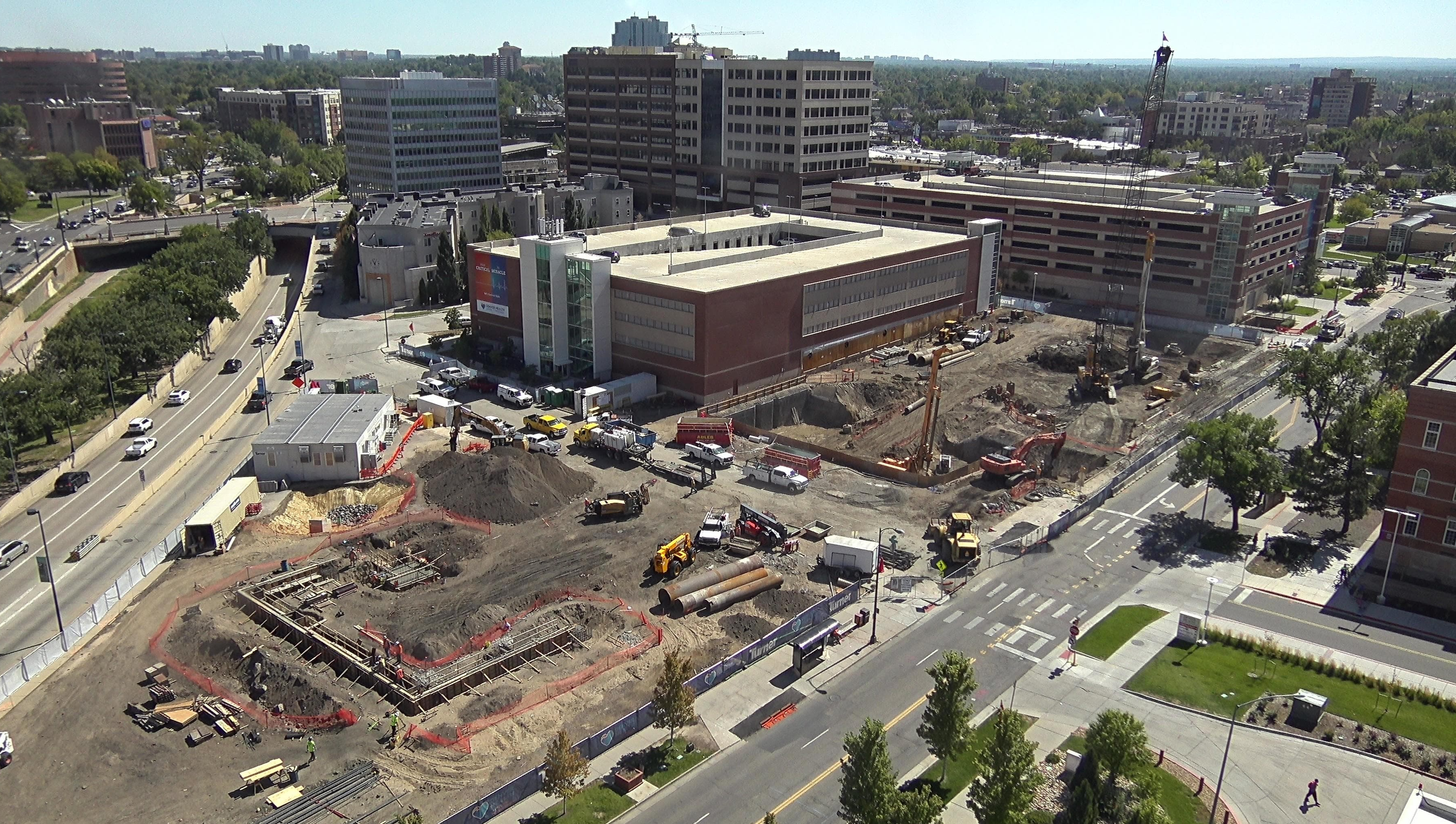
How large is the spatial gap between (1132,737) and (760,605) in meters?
21.5

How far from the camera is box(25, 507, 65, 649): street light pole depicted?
46.2 meters

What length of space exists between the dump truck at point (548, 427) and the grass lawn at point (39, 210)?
130669 mm

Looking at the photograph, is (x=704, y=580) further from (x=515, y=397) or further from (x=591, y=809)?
(x=515, y=397)

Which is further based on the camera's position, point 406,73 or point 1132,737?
point 406,73

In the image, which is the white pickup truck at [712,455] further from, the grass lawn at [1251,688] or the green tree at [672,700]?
the grass lawn at [1251,688]

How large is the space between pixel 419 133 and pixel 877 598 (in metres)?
145

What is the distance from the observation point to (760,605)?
51.8 metres

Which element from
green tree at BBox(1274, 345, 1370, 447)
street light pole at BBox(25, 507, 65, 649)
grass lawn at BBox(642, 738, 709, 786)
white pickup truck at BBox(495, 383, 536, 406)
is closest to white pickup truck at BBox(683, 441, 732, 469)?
white pickup truck at BBox(495, 383, 536, 406)

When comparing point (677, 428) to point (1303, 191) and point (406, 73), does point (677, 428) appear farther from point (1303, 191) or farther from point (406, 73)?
point (406, 73)

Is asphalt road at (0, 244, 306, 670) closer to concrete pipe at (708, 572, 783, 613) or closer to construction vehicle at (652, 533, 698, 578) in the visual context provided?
construction vehicle at (652, 533, 698, 578)

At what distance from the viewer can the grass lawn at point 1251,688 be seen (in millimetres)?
42531

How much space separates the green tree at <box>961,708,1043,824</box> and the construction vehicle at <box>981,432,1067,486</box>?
3523 cm

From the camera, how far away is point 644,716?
4138 centimetres

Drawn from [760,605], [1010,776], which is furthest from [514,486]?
[1010,776]
